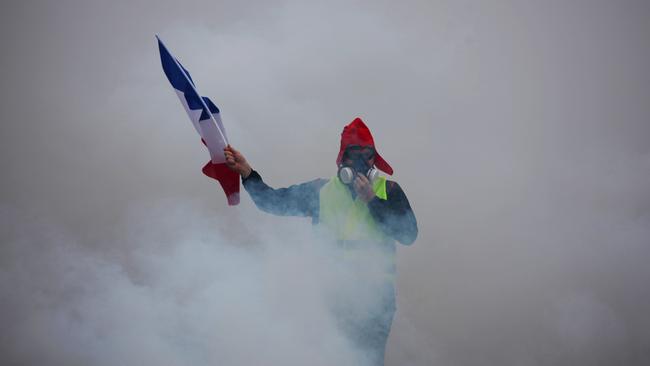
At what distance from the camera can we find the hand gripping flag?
3484 mm

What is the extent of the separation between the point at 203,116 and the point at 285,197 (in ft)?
2.34

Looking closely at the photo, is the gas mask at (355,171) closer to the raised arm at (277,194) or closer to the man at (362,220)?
the man at (362,220)

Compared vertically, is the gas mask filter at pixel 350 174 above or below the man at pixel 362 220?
above

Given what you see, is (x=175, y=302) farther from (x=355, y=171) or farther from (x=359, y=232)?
(x=355, y=171)

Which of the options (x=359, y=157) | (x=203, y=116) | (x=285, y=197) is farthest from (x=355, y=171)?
(x=203, y=116)

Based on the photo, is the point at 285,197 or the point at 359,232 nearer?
the point at 359,232

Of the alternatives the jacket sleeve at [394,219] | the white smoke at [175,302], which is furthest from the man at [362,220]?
the white smoke at [175,302]

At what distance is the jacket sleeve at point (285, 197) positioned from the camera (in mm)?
3717

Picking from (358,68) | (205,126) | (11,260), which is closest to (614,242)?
(358,68)

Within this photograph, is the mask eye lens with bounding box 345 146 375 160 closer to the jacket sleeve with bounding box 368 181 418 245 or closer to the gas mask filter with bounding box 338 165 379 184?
the gas mask filter with bounding box 338 165 379 184

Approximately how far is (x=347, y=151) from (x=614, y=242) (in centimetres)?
336

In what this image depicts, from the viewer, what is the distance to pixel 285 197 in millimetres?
3770

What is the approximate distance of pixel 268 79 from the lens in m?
6.05

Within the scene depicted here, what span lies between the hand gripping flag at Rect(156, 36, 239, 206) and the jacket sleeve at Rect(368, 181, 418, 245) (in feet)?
2.97
